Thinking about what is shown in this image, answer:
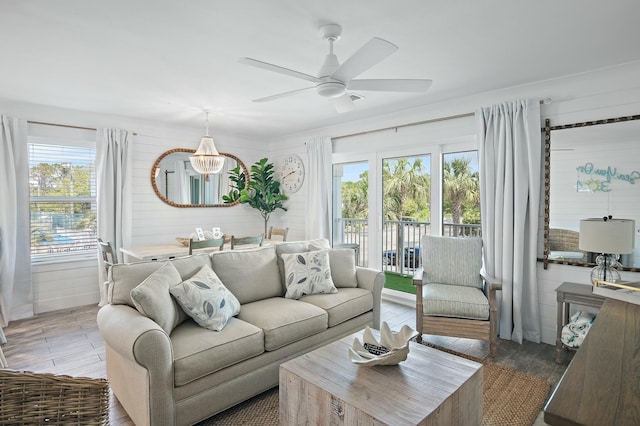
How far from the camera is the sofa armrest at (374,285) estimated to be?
3.38 m

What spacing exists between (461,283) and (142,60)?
3.52 meters

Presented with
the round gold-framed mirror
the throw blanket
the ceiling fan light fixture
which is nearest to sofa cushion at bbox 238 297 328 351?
the ceiling fan light fixture

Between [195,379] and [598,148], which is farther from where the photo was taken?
[598,148]

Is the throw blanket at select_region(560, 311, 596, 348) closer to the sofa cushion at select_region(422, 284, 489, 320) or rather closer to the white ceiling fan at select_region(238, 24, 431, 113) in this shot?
the sofa cushion at select_region(422, 284, 489, 320)

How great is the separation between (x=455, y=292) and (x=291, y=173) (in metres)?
3.52

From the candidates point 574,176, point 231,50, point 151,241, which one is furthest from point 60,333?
point 574,176

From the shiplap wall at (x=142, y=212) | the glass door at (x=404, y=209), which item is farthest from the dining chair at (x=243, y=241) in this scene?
the glass door at (x=404, y=209)

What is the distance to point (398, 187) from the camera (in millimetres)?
4711

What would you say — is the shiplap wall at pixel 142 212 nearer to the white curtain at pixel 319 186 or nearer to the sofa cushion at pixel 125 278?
the white curtain at pixel 319 186

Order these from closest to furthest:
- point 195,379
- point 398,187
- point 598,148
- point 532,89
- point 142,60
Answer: point 195,379 < point 142,60 < point 598,148 < point 532,89 < point 398,187

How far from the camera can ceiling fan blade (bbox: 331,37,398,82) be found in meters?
1.91

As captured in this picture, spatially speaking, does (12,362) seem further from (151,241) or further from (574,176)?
(574,176)

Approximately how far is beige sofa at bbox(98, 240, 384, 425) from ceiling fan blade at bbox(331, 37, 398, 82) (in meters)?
1.74

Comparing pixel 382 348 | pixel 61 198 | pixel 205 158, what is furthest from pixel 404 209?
pixel 61 198
